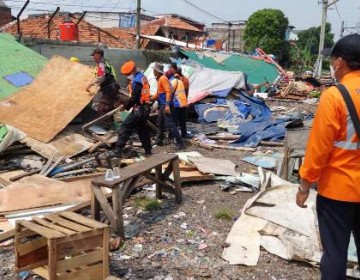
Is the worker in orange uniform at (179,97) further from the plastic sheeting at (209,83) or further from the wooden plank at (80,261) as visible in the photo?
the wooden plank at (80,261)

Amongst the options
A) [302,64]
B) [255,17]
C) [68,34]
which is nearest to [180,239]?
[68,34]

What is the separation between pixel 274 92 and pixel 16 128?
1446 centimetres

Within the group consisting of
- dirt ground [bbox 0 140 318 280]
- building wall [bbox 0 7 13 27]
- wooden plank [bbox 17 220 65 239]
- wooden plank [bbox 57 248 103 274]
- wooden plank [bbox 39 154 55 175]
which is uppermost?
building wall [bbox 0 7 13 27]

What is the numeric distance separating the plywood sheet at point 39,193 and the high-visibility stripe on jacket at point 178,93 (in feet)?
13.7

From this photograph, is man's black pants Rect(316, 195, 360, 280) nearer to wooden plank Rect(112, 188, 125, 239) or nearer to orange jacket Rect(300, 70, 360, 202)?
orange jacket Rect(300, 70, 360, 202)

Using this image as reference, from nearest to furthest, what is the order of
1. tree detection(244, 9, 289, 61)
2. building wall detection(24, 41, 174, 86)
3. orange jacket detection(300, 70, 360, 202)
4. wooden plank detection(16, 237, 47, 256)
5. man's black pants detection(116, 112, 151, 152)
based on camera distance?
1. orange jacket detection(300, 70, 360, 202)
2. wooden plank detection(16, 237, 47, 256)
3. man's black pants detection(116, 112, 151, 152)
4. building wall detection(24, 41, 174, 86)
5. tree detection(244, 9, 289, 61)

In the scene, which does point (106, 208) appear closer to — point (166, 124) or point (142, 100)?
point (142, 100)

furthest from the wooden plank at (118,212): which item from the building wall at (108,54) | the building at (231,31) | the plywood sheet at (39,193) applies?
the building at (231,31)

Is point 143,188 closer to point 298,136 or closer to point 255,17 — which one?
point 298,136

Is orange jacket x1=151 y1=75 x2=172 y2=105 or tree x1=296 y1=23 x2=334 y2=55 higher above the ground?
tree x1=296 y1=23 x2=334 y2=55

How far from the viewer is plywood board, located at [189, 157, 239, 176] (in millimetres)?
6855

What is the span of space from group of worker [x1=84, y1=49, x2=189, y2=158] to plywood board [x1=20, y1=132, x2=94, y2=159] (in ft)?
2.64

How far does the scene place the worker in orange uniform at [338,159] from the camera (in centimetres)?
267

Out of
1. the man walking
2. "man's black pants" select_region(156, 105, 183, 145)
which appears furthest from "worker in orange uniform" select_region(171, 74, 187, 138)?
the man walking
